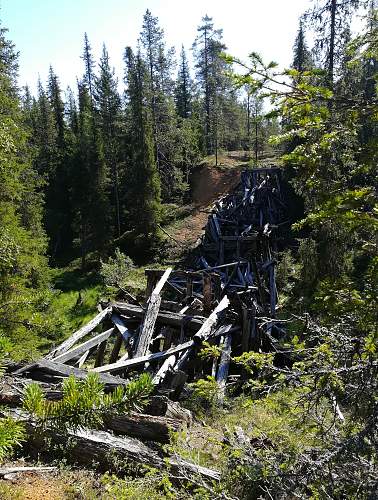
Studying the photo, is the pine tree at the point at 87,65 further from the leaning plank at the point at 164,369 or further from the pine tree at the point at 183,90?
the leaning plank at the point at 164,369

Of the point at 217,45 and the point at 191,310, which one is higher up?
the point at 217,45

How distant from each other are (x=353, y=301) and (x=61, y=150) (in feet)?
147

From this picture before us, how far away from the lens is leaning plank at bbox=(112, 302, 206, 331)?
33.0ft

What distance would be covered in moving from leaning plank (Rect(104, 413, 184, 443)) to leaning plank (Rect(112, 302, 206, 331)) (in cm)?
415

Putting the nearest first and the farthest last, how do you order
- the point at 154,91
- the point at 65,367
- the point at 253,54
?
the point at 253,54 → the point at 65,367 → the point at 154,91

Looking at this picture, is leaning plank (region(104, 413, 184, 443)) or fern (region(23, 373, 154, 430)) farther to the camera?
leaning plank (region(104, 413, 184, 443))

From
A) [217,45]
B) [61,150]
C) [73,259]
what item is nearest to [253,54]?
[73,259]

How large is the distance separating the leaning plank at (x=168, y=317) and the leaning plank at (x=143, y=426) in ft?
13.6

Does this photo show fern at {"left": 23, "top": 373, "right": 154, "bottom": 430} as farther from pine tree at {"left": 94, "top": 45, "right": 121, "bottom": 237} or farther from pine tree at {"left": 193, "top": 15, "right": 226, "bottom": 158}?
pine tree at {"left": 193, "top": 15, "right": 226, "bottom": 158}

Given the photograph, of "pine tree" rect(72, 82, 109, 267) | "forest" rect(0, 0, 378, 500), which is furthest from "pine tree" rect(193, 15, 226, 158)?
"pine tree" rect(72, 82, 109, 267)

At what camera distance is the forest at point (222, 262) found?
3211mm

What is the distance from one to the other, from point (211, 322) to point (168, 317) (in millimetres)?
1237

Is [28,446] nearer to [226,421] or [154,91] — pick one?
[226,421]

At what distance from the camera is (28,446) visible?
5570 millimetres
